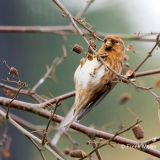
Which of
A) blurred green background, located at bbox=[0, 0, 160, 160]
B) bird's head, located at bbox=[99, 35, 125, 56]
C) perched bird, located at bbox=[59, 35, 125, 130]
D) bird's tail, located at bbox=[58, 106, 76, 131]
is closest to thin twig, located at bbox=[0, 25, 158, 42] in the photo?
bird's head, located at bbox=[99, 35, 125, 56]

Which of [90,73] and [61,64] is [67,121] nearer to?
[90,73]

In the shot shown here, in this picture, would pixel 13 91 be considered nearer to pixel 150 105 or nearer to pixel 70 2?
pixel 70 2

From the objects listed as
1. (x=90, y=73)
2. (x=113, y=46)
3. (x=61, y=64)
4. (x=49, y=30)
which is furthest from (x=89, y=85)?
(x=61, y=64)

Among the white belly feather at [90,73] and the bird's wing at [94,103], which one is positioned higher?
the white belly feather at [90,73]

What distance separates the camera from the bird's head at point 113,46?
150 cm

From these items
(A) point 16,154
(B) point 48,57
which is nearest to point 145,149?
(A) point 16,154

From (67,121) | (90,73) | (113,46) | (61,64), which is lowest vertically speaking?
(67,121)

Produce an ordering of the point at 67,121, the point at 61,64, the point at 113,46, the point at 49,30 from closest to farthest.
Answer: the point at 67,121
the point at 113,46
the point at 49,30
the point at 61,64

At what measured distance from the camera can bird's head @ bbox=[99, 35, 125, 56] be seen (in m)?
1.50

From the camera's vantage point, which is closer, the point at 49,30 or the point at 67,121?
the point at 67,121

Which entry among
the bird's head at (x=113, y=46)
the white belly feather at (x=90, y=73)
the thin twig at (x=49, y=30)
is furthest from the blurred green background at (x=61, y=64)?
the white belly feather at (x=90, y=73)

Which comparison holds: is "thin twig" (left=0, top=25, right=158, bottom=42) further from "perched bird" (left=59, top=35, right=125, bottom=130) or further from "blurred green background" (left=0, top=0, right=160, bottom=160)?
"blurred green background" (left=0, top=0, right=160, bottom=160)

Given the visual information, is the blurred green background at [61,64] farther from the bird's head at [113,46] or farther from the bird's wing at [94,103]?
the bird's wing at [94,103]

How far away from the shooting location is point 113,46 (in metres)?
1.54
